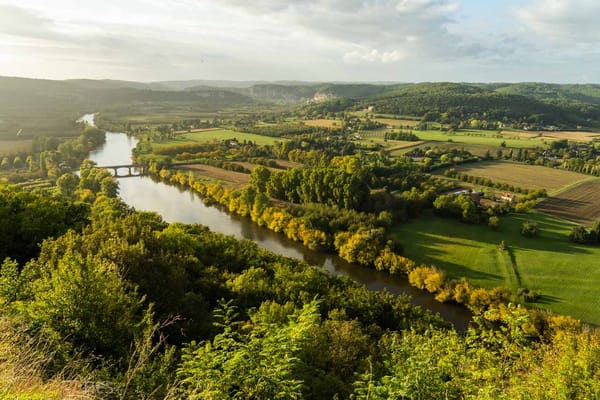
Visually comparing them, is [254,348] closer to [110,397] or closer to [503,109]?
[110,397]

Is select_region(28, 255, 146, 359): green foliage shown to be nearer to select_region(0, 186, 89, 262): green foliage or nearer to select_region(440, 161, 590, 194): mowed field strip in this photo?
select_region(0, 186, 89, 262): green foliage

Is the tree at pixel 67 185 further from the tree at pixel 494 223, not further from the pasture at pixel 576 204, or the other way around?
the pasture at pixel 576 204

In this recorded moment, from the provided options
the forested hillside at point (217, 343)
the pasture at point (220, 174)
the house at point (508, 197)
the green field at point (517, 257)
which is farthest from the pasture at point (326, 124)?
the forested hillside at point (217, 343)

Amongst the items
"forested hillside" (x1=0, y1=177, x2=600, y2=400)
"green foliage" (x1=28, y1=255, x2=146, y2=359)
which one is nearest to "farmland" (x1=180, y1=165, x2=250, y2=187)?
"forested hillside" (x1=0, y1=177, x2=600, y2=400)

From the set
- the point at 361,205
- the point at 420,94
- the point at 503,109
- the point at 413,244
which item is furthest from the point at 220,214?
the point at 420,94

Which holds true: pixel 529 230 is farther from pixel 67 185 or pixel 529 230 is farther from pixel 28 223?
pixel 67 185

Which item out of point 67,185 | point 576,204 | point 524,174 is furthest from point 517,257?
point 67,185
